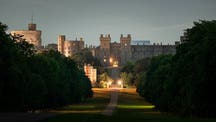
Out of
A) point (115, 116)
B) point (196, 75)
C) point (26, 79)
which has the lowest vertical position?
point (115, 116)

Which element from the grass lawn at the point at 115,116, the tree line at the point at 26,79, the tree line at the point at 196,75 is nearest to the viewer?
the grass lawn at the point at 115,116

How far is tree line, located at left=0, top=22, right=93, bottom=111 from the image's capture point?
70.5m

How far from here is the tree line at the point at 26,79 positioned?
70500 mm

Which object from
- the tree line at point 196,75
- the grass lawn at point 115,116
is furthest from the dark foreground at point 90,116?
the tree line at point 196,75

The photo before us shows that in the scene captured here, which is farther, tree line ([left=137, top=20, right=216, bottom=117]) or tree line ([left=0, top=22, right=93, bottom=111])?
tree line ([left=0, top=22, right=93, bottom=111])

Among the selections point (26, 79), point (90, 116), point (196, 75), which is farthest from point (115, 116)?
point (26, 79)

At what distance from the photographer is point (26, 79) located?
76.2 m

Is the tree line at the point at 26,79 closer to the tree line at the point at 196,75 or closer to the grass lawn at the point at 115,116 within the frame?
the grass lawn at the point at 115,116

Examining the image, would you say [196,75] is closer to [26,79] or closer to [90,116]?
[90,116]

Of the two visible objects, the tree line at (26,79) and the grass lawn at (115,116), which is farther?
the tree line at (26,79)

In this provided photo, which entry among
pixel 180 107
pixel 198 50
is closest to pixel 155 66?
pixel 180 107

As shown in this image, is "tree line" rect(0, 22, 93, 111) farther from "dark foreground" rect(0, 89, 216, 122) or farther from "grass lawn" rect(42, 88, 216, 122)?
"dark foreground" rect(0, 89, 216, 122)

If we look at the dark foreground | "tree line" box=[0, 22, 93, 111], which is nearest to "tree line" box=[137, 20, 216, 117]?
the dark foreground

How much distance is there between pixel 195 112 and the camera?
63.1 metres
